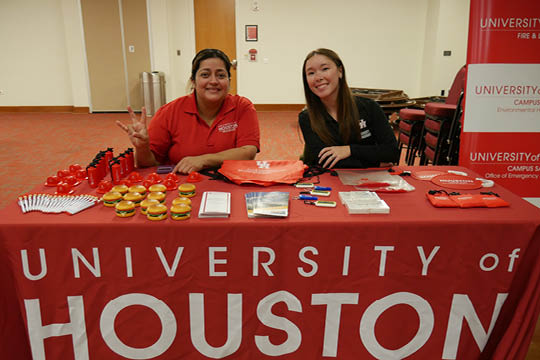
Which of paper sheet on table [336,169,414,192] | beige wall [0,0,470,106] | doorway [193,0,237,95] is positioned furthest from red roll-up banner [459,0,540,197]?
doorway [193,0,237,95]

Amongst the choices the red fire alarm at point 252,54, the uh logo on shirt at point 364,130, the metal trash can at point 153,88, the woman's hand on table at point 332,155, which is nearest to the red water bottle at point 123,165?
the woman's hand on table at point 332,155

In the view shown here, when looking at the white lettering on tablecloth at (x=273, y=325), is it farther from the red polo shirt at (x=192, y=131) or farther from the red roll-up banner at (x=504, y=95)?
the red roll-up banner at (x=504, y=95)

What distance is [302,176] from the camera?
1599 millimetres

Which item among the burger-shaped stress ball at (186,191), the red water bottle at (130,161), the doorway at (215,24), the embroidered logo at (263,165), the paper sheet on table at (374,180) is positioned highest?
the doorway at (215,24)

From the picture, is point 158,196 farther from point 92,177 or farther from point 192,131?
point 192,131

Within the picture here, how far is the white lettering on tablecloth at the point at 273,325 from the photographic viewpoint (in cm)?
121

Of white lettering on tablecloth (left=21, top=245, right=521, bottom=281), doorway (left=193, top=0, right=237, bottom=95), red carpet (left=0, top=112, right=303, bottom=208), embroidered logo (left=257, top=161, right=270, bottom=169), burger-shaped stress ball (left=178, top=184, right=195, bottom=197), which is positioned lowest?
red carpet (left=0, top=112, right=303, bottom=208)

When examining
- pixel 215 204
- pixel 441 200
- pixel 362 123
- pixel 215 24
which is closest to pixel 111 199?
pixel 215 204

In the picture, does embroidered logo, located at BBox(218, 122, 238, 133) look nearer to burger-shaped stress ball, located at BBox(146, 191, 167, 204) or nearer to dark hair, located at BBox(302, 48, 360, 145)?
dark hair, located at BBox(302, 48, 360, 145)

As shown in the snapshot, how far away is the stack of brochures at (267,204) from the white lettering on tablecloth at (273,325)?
258mm

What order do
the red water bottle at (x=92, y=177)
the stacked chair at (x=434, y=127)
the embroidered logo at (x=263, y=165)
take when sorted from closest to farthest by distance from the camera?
the red water bottle at (x=92, y=177), the embroidered logo at (x=263, y=165), the stacked chair at (x=434, y=127)

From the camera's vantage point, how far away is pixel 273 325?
4.10 feet

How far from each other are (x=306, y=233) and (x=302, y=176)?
0.47 m

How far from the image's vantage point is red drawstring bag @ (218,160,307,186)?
4.98 ft
